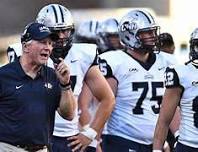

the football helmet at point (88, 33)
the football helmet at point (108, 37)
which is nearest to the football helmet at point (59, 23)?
the football helmet at point (108, 37)

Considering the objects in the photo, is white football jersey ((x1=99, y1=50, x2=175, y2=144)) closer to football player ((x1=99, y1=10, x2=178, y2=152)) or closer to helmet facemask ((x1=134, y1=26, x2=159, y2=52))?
football player ((x1=99, y1=10, x2=178, y2=152))

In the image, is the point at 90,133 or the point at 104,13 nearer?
the point at 90,133

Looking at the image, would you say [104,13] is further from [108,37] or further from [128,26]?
[128,26]

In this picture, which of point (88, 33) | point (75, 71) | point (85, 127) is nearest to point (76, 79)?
point (75, 71)

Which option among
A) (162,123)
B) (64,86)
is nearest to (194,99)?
(162,123)

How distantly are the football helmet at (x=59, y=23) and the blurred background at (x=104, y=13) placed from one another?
9630 mm

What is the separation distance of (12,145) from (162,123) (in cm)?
124

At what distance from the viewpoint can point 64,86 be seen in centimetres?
659

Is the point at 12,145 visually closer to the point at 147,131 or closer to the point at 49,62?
the point at 49,62

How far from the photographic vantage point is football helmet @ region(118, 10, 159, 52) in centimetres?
795

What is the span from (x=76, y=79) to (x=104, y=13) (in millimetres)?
12416

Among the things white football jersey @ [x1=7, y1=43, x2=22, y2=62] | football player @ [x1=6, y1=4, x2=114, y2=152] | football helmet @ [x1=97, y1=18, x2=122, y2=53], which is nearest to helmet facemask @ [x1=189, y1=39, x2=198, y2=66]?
football player @ [x1=6, y1=4, x2=114, y2=152]

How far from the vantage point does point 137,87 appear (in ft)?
25.8

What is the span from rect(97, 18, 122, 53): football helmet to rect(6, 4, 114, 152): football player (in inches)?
125
